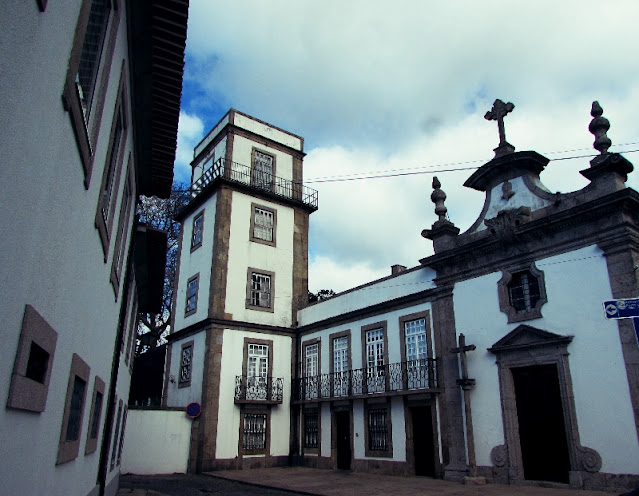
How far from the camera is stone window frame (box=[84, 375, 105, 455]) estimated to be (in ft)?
18.8

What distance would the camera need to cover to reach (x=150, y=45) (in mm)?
5496

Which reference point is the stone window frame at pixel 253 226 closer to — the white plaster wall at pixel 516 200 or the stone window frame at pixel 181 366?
the stone window frame at pixel 181 366

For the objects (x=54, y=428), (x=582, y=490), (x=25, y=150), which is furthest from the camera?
(x=582, y=490)

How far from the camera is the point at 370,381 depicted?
17.1 meters

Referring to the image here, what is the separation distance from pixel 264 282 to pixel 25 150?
19294 mm

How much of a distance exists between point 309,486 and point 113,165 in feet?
35.4

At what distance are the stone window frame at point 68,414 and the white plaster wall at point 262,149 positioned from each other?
59.7ft

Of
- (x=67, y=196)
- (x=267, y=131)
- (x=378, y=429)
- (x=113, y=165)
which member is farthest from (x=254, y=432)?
(x=67, y=196)

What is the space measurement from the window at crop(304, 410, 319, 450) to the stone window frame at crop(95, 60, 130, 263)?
50.0 feet

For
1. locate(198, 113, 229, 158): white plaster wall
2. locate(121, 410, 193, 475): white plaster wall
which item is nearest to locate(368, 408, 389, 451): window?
locate(121, 410, 193, 475): white plaster wall

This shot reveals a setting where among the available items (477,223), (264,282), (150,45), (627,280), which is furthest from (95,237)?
(264,282)

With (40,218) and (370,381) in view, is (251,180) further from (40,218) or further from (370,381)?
(40,218)

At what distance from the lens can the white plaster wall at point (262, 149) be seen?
22.6m

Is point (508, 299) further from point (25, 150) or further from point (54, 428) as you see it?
point (25, 150)
